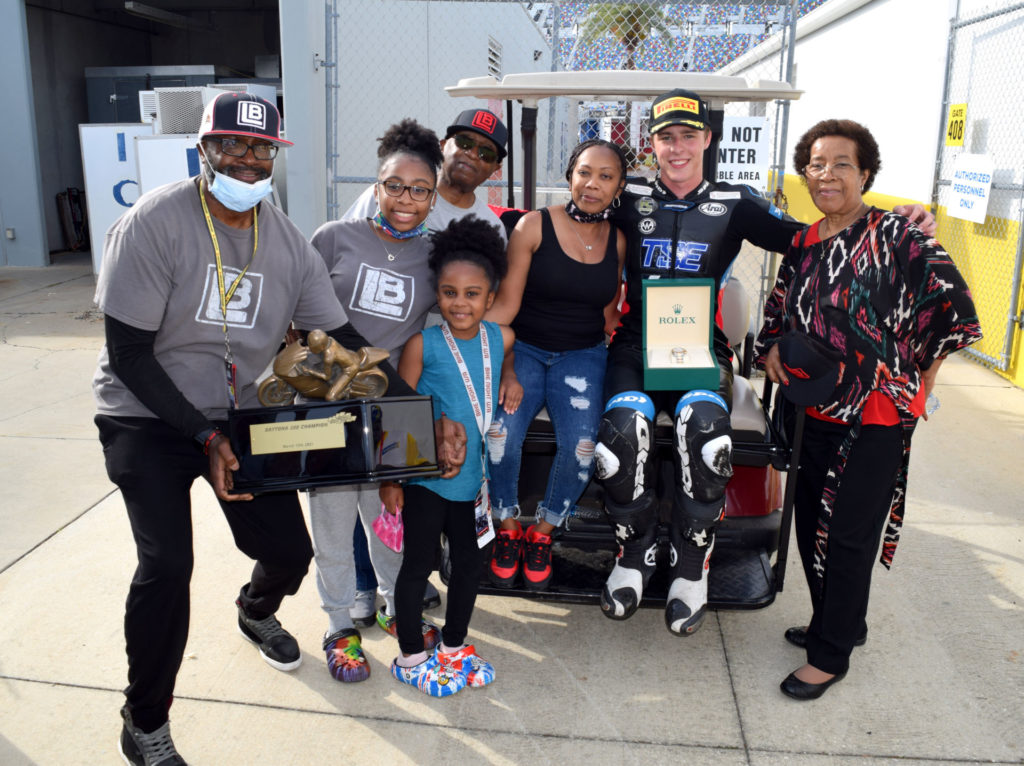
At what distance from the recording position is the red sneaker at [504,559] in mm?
3270

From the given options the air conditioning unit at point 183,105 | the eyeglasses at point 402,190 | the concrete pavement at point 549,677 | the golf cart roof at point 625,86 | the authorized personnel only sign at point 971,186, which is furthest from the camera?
the air conditioning unit at point 183,105

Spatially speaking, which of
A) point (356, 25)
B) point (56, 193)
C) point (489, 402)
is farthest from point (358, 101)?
point (489, 402)

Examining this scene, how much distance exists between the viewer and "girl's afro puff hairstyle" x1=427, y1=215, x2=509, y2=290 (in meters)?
3.09

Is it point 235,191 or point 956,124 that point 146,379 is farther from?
point 956,124

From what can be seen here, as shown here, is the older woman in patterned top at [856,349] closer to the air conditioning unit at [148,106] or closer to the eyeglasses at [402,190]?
the eyeglasses at [402,190]

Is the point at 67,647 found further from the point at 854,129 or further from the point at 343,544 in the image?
the point at 854,129

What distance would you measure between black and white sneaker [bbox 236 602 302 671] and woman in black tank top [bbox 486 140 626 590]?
2.65 ft

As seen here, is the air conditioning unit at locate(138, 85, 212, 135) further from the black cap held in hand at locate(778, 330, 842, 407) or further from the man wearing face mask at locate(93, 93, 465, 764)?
the black cap held in hand at locate(778, 330, 842, 407)

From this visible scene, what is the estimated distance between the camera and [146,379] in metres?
2.42

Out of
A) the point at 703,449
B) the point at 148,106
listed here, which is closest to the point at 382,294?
the point at 703,449

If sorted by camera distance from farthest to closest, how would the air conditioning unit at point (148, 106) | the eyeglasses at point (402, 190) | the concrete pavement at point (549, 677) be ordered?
the air conditioning unit at point (148, 106) < the eyeglasses at point (402, 190) < the concrete pavement at point (549, 677)

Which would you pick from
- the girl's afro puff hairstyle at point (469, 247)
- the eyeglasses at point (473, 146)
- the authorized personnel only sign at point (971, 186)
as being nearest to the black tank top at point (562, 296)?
the girl's afro puff hairstyle at point (469, 247)

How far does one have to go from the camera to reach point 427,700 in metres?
3.07

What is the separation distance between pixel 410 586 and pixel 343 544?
0.36 meters
